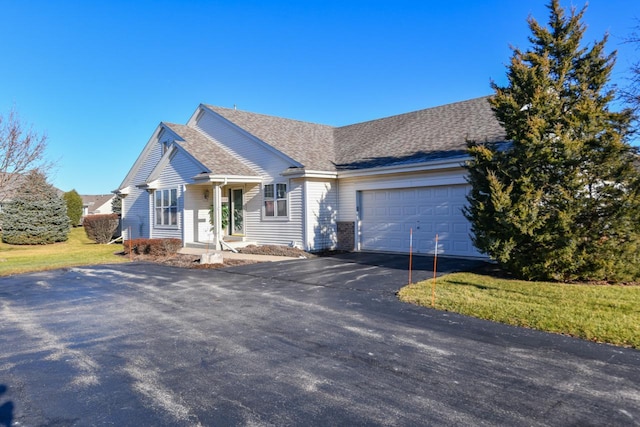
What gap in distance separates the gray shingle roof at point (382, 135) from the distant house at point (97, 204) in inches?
2388

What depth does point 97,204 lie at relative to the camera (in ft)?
254

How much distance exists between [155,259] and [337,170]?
790 centimetres

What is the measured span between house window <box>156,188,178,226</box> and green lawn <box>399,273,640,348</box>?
13.8 meters

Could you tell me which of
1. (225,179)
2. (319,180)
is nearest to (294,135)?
(319,180)

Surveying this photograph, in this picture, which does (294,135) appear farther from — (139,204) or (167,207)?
(139,204)

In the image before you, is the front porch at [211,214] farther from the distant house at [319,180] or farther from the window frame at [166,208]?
the window frame at [166,208]

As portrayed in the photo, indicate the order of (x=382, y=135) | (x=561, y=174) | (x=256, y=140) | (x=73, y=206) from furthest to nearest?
(x=73, y=206) < (x=382, y=135) < (x=256, y=140) < (x=561, y=174)

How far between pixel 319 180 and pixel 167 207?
8037 millimetres

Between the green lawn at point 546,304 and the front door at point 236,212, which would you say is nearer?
the green lawn at point 546,304

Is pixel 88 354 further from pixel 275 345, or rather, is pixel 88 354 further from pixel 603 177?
pixel 603 177

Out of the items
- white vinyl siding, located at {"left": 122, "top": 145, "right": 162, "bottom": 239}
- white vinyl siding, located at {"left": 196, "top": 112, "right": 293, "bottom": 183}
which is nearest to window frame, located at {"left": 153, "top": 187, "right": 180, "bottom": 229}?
white vinyl siding, located at {"left": 122, "top": 145, "right": 162, "bottom": 239}

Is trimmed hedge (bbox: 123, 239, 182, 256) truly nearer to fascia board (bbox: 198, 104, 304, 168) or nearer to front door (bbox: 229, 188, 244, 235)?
front door (bbox: 229, 188, 244, 235)

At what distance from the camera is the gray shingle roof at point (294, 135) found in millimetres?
18030

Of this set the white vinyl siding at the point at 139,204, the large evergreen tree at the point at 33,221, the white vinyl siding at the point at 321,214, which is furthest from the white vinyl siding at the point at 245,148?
the large evergreen tree at the point at 33,221
